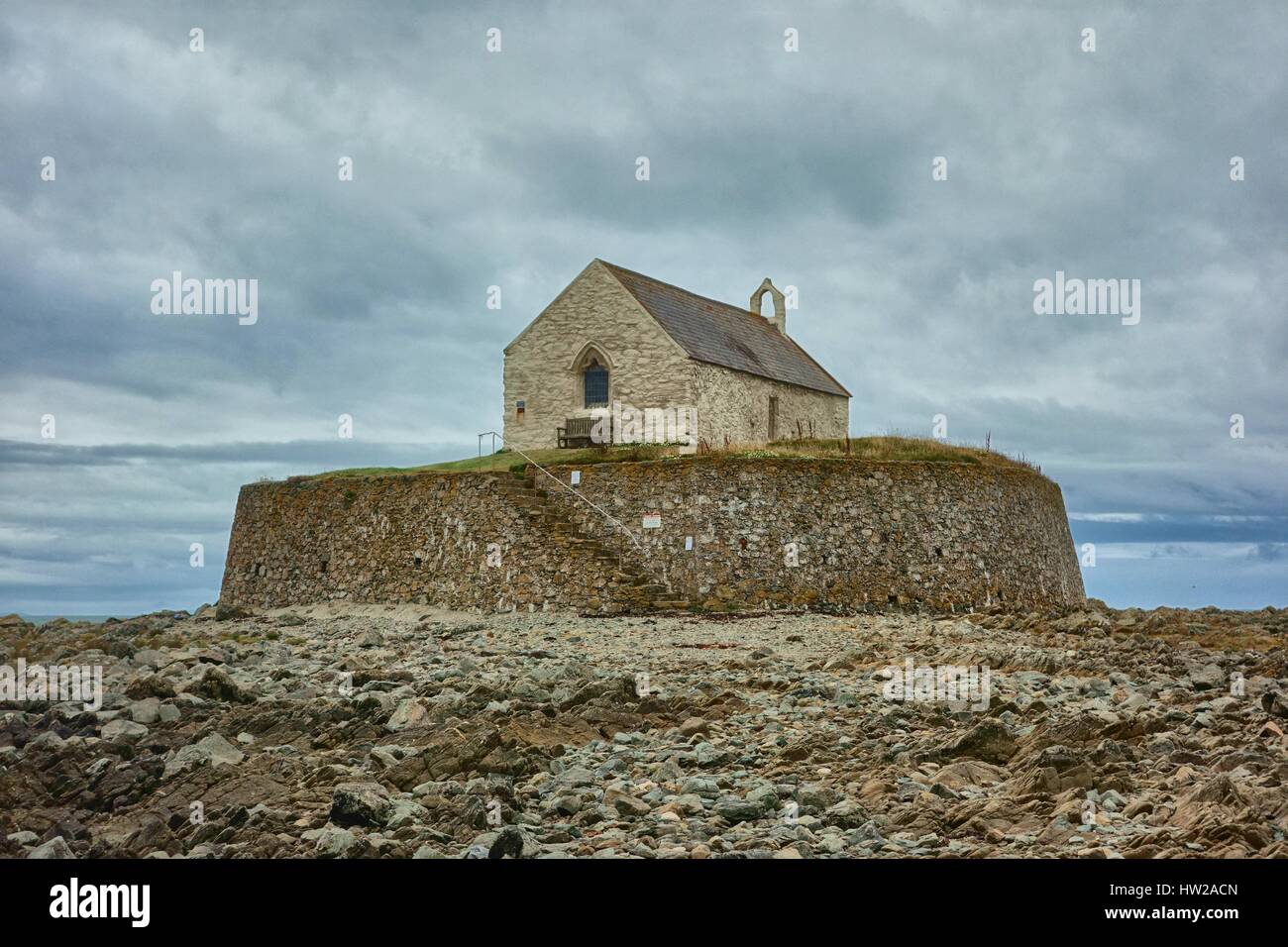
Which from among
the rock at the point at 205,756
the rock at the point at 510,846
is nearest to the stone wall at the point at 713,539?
the rock at the point at 205,756

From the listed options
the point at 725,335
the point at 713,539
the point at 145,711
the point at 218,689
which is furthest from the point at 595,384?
the point at 145,711

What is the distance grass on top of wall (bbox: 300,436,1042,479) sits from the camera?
2665 cm

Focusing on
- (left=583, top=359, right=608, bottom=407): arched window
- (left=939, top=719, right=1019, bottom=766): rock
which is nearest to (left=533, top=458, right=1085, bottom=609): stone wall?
(left=583, top=359, right=608, bottom=407): arched window

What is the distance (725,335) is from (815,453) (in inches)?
458

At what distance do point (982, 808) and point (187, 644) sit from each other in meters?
17.1

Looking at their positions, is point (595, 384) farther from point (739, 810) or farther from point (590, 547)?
point (739, 810)

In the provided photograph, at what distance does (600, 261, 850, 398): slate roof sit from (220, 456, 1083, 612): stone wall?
901 centimetres

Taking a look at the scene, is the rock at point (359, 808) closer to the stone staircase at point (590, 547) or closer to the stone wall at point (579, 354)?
the stone staircase at point (590, 547)

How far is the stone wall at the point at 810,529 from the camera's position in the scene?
24.0 metres

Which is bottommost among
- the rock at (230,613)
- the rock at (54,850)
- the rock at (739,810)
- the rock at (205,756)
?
the rock at (54,850)

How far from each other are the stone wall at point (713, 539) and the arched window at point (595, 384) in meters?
7.39
